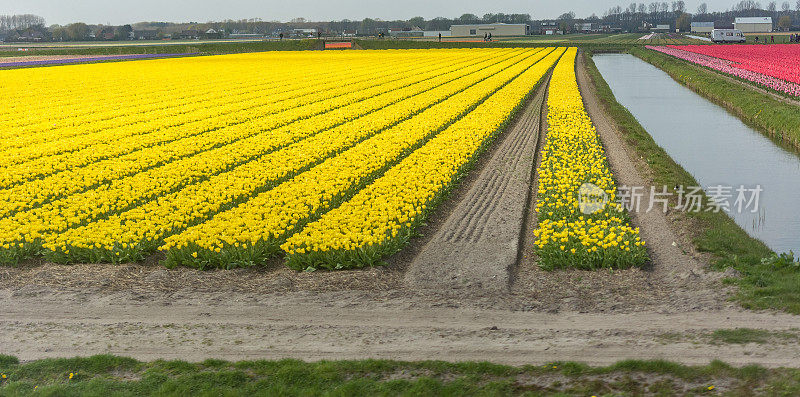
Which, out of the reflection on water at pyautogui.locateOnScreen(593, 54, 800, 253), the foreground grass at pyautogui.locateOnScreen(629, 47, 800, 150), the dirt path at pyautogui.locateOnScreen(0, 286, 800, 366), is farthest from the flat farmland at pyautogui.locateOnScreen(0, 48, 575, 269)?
the foreground grass at pyautogui.locateOnScreen(629, 47, 800, 150)

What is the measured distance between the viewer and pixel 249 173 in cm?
1611

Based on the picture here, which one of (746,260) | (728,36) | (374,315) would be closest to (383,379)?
(374,315)

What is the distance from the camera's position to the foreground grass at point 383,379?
677 centimetres

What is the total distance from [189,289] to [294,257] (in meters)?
1.55

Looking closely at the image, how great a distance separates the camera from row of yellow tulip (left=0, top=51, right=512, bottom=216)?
15.2 meters

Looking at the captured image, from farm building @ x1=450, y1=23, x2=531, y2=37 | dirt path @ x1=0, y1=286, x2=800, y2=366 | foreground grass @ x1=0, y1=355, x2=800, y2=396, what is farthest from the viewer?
farm building @ x1=450, y1=23, x2=531, y2=37

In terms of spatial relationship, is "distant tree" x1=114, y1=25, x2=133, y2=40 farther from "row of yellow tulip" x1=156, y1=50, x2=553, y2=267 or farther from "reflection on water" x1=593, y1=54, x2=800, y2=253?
"row of yellow tulip" x1=156, y1=50, x2=553, y2=267

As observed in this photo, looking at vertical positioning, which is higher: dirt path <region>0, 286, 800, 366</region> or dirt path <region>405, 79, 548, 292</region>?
dirt path <region>405, 79, 548, 292</region>

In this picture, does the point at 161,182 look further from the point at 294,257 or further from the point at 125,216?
the point at 294,257

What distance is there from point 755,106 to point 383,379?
2441cm

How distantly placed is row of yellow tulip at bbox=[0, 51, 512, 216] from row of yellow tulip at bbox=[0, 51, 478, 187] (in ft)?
1.41

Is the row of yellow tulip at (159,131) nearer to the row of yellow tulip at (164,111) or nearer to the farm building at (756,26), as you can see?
the row of yellow tulip at (164,111)

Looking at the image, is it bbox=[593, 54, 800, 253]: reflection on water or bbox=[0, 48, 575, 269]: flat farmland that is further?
bbox=[593, 54, 800, 253]: reflection on water

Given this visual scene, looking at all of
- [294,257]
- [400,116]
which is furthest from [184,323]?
[400,116]
